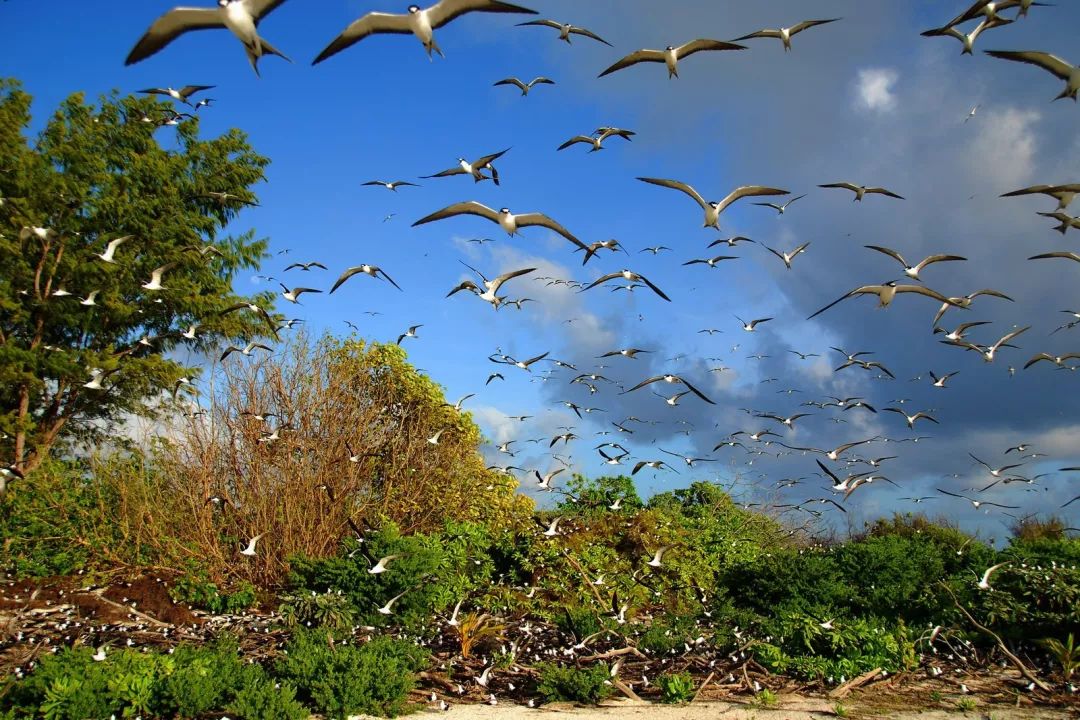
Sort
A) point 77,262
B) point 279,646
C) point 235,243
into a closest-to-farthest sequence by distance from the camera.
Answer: point 279,646, point 77,262, point 235,243

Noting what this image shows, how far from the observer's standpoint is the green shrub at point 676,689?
24.0 ft

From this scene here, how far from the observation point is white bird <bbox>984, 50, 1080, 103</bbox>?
790 centimetres

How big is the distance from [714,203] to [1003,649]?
610cm

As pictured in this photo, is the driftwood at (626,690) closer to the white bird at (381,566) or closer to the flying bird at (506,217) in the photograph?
the white bird at (381,566)

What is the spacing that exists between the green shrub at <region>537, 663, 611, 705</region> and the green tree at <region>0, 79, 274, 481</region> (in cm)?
1604

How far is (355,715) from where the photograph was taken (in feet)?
22.5

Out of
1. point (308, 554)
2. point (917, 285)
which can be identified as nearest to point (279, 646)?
point (308, 554)

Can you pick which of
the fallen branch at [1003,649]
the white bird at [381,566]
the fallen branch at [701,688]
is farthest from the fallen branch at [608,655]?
the fallen branch at [1003,649]

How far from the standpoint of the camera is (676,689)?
730 centimetres

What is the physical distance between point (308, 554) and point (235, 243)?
644 inches

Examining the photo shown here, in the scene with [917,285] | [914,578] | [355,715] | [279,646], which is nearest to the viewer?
[355,715]

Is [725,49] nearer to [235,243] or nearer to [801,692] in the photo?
[801,692]

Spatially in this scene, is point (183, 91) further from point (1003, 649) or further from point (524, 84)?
point (1003, 649)

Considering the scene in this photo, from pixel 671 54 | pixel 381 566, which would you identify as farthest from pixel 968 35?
pixel 381 566
